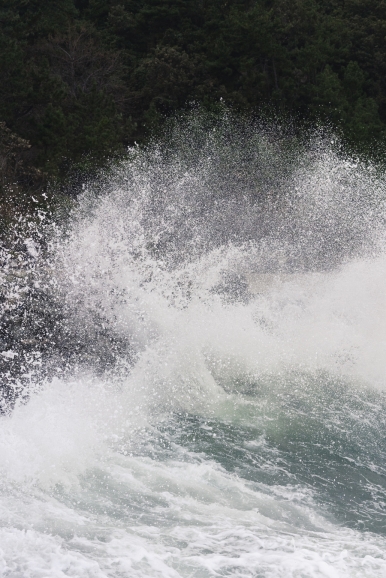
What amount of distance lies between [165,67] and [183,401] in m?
31.8

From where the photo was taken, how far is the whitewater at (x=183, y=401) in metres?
7.45

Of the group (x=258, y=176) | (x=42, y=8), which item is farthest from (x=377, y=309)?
(x=42, y=8)

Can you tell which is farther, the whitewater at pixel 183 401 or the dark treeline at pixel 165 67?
the dark treeline at pixel 165 67

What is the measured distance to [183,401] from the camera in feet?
38.3

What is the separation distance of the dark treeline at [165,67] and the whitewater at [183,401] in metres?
8.51

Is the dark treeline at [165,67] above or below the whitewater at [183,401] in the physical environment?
above

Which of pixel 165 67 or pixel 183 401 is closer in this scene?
pixel 183 401

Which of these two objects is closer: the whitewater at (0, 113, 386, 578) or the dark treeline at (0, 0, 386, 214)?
the whitewater at (0, 113, 386, 578)

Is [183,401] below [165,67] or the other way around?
below

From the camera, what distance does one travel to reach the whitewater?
7.45 metres

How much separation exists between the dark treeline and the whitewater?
8.51 m

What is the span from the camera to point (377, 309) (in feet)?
52.3

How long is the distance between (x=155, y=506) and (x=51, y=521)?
1140 millimetres

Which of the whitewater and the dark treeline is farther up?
the dark treeline
